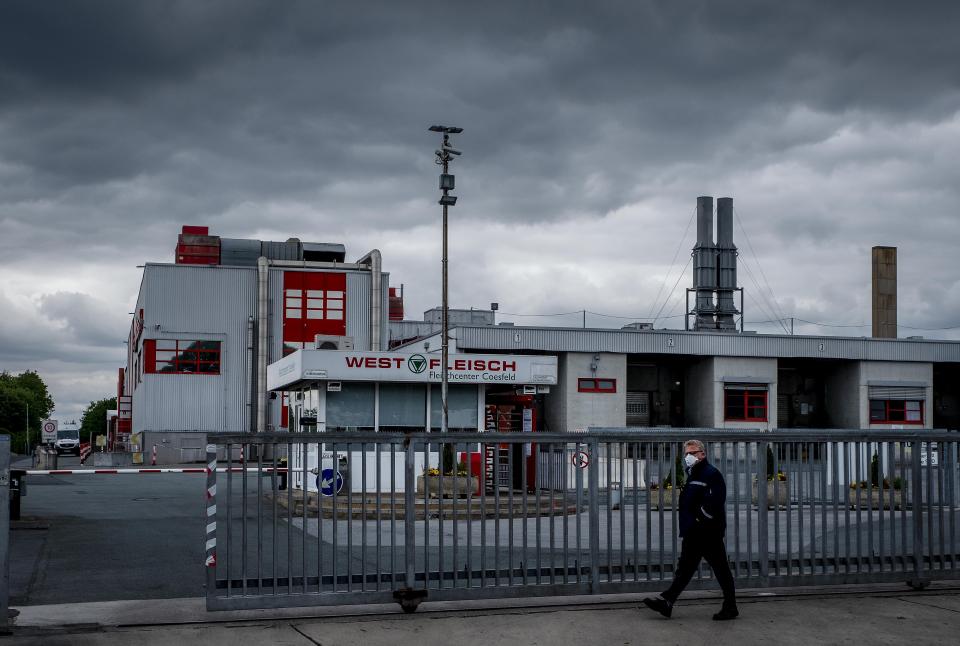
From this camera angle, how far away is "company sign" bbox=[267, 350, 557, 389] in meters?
28.1

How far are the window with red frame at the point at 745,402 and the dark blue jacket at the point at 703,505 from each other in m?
51.1

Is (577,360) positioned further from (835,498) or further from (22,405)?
(22,405)

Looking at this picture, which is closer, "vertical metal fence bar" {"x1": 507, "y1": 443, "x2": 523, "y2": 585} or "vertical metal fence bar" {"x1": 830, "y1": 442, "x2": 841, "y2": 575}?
"vertical metal fence bar" {"x1": 507, "y1": 443, "x2": 523, "y2": 585}

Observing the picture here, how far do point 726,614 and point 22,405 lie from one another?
6498 inches

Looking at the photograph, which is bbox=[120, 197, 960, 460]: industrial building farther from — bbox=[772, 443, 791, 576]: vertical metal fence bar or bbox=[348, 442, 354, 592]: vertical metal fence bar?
bbox=[348, 442, 354, 592]: vertical metal fence bar

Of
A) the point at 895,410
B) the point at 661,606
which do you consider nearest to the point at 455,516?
the point at 661,606

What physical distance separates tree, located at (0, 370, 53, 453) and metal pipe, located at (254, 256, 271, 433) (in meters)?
88.1

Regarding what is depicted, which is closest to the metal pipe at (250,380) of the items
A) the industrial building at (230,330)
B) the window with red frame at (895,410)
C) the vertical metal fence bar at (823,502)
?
the industrial building at (230,330)

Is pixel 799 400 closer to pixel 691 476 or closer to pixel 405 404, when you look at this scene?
pixel 405 404

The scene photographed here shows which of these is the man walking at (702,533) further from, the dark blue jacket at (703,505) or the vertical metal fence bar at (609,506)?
the vertical metal fence bar at (609,506)

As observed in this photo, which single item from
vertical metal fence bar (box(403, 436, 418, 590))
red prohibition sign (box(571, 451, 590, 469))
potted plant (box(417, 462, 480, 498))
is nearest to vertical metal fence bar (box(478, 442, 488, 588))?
potted plant (box(417, 462, 480, 498))

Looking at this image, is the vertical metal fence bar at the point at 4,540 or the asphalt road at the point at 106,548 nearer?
the vertical metal fence bar at the point at 4,540

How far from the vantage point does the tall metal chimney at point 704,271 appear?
69562 mm

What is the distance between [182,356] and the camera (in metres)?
63.2
